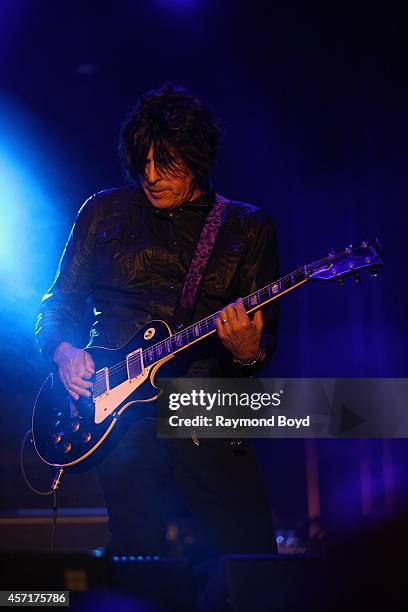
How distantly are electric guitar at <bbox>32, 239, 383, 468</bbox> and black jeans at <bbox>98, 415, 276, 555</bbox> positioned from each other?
0.27 feet

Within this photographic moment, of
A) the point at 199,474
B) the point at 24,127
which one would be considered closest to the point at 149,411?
the point at 199,474

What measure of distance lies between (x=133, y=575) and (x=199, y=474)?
106 centimetres

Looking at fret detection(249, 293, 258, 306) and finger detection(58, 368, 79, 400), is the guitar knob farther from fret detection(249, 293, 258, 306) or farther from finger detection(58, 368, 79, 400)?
fret detection(249, 293, 258, 306)

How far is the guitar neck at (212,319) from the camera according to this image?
255 centimetres

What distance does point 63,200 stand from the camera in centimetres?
466

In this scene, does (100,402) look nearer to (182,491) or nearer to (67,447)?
(67,447)

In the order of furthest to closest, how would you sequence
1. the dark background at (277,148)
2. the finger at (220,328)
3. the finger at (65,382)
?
the dark background at (277,148) < the finger at (65,382) < the finger at (220,328)

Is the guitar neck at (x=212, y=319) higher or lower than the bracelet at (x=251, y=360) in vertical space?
higher

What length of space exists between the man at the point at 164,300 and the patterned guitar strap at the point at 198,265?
0.08 feet

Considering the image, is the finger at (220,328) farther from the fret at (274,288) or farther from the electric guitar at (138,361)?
the fret at (274,288)

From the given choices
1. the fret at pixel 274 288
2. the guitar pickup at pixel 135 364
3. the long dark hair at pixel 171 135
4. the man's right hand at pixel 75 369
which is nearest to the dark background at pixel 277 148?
the long dark hair at pixel 171 135

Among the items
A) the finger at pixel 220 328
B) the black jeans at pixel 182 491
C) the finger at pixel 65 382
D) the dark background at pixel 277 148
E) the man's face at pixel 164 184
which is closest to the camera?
the black jeans at pixel 182 491

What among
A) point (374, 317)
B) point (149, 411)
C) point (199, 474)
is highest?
point (374, 317)

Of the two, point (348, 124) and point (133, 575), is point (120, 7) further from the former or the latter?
point (133, 575)
